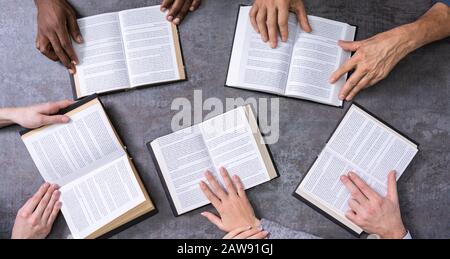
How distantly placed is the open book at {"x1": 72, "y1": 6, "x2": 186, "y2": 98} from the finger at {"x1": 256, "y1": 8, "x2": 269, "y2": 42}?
0.29m

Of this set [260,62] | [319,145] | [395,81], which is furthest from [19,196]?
[395,81]

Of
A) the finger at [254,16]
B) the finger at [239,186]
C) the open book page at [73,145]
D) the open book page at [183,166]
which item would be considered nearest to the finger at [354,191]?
the finger at [239,186]

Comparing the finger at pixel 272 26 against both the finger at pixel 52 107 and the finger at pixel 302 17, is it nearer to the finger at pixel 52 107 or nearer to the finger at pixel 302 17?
the finger at pixel 302 17

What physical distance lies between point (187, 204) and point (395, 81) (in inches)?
33.7

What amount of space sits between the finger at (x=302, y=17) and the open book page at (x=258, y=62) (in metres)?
0.02

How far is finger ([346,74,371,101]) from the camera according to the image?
1.44m

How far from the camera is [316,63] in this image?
148 cm

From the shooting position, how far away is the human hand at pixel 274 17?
1.42 metres

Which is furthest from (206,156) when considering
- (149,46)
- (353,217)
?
(353,217)

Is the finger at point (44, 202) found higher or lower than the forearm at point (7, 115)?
lower

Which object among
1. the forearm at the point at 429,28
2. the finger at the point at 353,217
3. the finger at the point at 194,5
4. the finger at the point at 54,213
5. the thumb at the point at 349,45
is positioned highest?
the finger at the point at 194,5
